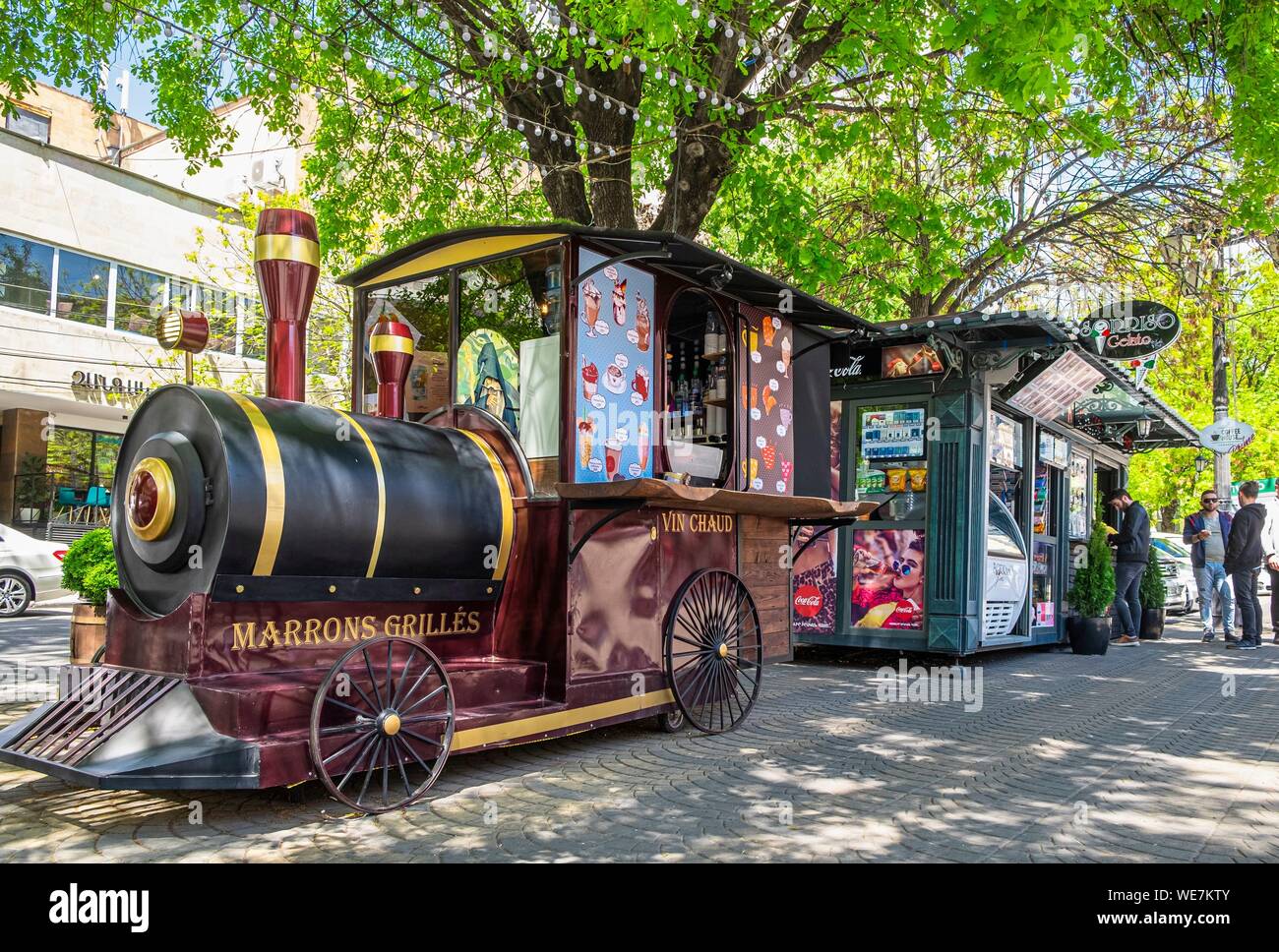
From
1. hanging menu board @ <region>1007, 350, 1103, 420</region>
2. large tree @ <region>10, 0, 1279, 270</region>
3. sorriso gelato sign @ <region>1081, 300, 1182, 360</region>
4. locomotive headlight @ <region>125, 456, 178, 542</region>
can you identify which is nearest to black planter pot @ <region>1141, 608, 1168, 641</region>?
sorriso gelato sign @ <region>1081, 300, 1182, 360</region>

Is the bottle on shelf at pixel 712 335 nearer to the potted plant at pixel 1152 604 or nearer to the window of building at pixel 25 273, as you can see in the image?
the potted plant at pixel 1152 604

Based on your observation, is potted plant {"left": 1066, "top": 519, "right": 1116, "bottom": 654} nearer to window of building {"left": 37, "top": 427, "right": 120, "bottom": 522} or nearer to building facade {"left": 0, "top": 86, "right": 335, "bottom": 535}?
building facade {"left": 0, "top": 86, "right": 335, "bottom": 535}

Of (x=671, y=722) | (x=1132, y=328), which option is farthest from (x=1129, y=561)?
(x=671, y=722)

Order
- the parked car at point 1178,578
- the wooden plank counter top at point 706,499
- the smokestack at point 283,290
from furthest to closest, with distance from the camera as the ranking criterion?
the parked car at point 1178,578
the wooden plank counter top at point 706,499
the smokestack at point 283,290

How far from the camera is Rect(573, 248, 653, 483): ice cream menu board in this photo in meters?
5.78

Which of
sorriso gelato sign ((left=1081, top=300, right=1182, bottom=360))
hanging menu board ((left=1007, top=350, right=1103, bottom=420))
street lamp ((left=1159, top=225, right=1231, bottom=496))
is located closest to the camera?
hanging menu board ((left=1007, top=350, right=1103, bottom=420))

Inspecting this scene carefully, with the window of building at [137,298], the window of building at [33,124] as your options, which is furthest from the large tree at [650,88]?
the window of building at [33,124]

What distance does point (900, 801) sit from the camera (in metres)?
4.71

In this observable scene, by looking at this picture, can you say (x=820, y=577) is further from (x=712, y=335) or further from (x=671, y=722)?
(x=671, y=722)

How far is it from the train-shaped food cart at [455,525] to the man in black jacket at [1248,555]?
7247 millimetres

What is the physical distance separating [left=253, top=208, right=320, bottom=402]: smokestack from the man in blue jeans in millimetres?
11691

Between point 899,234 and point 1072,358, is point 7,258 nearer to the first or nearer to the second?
point 899,234

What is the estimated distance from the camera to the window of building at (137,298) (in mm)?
19984

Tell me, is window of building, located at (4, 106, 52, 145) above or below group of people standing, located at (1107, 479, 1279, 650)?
above
